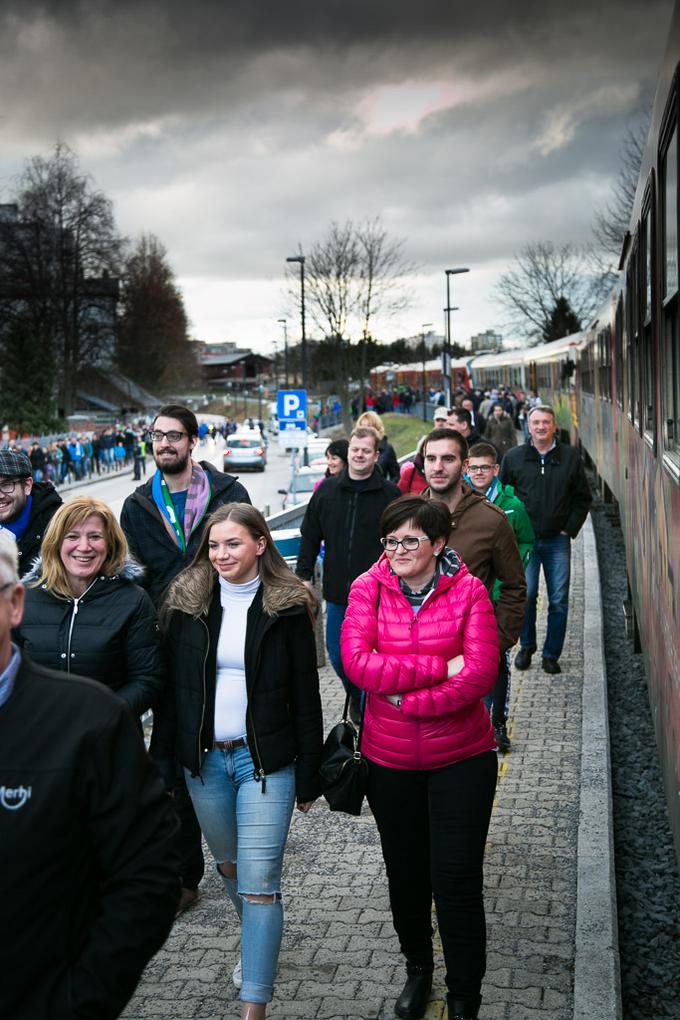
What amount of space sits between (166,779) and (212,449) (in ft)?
224

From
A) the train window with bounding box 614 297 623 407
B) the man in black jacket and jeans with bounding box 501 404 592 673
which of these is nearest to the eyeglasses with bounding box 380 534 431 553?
the man in black jacket and jeans with bounding box 501 404 592 673

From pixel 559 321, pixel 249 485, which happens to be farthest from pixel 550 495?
pixel 559 321

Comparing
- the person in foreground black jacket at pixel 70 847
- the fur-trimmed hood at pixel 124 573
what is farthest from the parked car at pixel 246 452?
the person in foreground black jacket at pixel 70 847

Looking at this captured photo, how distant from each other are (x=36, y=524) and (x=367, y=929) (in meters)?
2.37

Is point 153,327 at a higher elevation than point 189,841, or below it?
higher

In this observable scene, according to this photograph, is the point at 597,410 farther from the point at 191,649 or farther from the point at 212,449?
the point at 212,449

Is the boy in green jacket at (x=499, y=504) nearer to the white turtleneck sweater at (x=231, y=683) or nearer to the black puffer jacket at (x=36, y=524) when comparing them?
the black puffer jacket at (x=36, y=524)

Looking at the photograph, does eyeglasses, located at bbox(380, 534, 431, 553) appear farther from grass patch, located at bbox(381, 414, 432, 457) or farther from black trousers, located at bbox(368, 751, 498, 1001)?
grass patch, located at bbox(381, 414, 432, 457)

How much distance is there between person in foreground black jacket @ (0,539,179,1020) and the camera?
2432mm

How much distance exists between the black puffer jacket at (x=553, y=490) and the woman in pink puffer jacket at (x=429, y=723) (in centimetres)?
484

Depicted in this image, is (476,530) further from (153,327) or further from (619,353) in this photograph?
(153,327)

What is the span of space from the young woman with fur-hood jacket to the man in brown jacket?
205cm

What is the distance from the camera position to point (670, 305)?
482 cm

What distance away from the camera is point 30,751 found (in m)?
2.44
